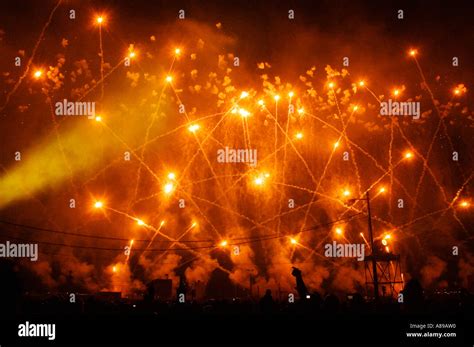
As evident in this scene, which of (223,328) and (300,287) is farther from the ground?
(300,287)

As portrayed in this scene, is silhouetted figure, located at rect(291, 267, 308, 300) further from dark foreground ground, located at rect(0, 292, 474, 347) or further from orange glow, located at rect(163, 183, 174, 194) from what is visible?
orange glow, located at rect(163, 183, 174, 194)

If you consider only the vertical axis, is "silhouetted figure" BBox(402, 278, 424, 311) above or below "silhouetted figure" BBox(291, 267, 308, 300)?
below

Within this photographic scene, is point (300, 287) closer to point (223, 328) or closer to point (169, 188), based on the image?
point (223, 328)

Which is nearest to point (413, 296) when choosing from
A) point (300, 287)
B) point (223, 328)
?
point (300, 287)

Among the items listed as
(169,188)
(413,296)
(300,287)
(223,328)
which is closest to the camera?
(223,328)

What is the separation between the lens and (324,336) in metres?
8.50

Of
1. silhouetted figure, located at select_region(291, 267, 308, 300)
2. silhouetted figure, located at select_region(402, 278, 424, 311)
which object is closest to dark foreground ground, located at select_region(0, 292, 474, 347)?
silhouetted figure, located at select_region(291, 267, 308, 300)

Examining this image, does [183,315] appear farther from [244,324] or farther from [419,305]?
[419,305]

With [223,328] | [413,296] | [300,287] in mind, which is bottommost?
[223,328]

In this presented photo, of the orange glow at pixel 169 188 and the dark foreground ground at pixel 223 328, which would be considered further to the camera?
the orange glow at pixel 169 188

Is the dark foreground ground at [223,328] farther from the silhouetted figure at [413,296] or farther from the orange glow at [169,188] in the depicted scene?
the orange glow at [169,188]

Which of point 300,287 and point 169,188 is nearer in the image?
point 300,287

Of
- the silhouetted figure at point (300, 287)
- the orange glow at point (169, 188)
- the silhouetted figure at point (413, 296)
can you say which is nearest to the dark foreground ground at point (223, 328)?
the silhouetted figure at point (300, 287)

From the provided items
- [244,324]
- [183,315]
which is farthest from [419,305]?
[183,315]
